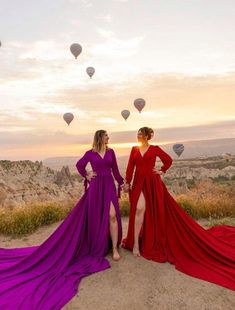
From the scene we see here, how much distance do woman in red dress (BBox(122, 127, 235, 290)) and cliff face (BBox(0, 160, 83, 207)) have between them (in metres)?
29.1

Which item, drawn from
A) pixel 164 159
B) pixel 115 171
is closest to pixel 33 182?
pixel 115 171

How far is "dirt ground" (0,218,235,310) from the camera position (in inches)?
216

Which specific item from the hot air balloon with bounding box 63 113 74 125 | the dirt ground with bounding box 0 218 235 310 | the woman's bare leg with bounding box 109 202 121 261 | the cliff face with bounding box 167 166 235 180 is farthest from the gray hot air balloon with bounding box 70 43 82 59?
the cliff face with bounding box 167 166 235 180

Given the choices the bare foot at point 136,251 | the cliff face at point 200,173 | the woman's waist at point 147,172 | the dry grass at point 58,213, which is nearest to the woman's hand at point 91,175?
the woman's waist at point 147,172

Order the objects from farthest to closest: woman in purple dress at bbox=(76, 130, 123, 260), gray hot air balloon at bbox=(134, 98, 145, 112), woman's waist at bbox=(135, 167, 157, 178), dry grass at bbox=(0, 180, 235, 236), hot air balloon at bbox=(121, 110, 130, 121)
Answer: hot air balloon at bbox=(121, 110, 130, 121) < gray hot air balloon at bbox=(134, 98, 145, 112) < dry grass at bbox=(0, 180, 235, 236) < woman's waist at bbox=(135, 167, 157, 178) < woman in purple dress at bbox=(76, 130, 123, 260)

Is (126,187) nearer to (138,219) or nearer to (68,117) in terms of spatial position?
(138,219)

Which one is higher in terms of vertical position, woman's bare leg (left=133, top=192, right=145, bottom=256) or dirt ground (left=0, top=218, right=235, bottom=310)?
woman's bare leg (left=133, top=192, right=145, bottom=256)

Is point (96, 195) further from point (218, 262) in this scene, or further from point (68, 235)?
point (218, 262)

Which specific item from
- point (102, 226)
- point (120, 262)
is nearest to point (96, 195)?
point (102, 226)

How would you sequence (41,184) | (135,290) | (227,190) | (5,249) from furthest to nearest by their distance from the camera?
1. (41,184)
2. (227,190)
3. (5,249)
4. (135,290)

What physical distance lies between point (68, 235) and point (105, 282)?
52.9 inches

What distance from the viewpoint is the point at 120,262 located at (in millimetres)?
6867

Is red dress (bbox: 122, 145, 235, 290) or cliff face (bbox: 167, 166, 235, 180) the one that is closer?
red dress (bbox: 122, 145, 235, 290)

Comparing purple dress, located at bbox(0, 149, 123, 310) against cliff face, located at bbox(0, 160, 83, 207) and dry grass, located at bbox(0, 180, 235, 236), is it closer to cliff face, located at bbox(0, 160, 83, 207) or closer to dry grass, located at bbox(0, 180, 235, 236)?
dry grass, located at bbox(0, 180, 235, 236)
